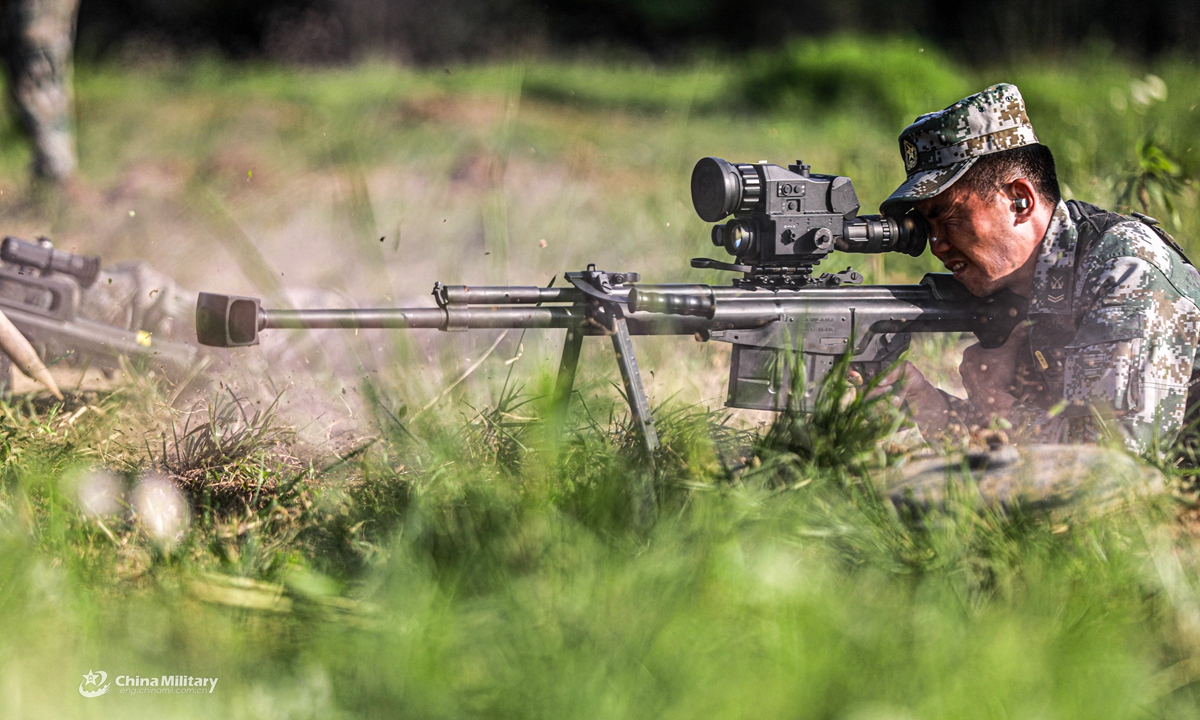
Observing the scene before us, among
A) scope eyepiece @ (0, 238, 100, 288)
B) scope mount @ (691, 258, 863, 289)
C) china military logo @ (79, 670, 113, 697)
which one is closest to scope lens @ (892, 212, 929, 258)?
scope mount @ (691, 258, 863, 289)

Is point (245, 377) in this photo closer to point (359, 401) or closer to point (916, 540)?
point (359, 401)

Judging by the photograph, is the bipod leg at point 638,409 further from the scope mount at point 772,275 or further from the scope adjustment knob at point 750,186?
the scope adjustment knob at point 750,186

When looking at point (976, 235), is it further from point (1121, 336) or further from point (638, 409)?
point (638, 409)

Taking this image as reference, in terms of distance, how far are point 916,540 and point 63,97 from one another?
974 centimetres

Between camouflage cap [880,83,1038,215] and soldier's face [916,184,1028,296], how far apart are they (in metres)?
0.09

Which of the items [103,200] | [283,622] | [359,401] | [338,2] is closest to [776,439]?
[283,622]

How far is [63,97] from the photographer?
980 cm

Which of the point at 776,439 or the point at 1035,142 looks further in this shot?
the point at 1035,142

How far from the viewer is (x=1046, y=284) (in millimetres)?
3588

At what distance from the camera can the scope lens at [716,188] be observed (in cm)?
351

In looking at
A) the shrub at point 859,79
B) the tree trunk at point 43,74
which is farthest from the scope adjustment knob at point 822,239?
the shrub at point 859,79

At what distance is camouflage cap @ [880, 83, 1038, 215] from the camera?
3510mm

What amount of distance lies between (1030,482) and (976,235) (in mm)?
1246

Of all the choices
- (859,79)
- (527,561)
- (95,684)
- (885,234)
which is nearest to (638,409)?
(527,561)
